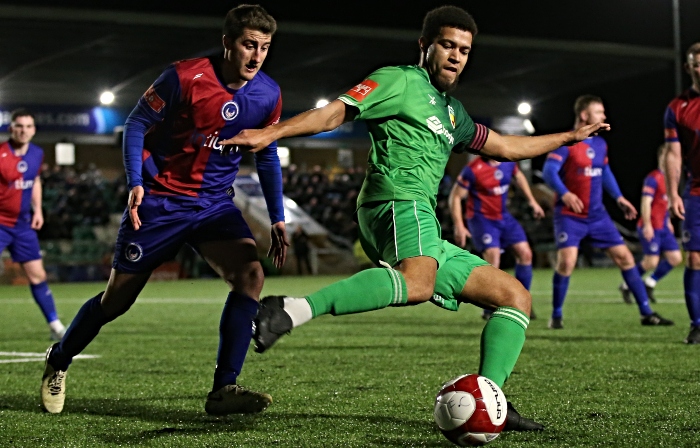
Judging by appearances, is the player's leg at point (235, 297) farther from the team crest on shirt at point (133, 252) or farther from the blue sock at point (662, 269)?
the blue sock at point (662, 269)

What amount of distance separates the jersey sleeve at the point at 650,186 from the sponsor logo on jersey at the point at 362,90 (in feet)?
34.2

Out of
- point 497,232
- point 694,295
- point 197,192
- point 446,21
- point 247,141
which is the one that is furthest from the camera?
point 497,232

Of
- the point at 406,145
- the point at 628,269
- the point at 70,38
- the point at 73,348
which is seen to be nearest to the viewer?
the point at 406,145

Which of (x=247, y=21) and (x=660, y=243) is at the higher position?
(x=247, y=21)

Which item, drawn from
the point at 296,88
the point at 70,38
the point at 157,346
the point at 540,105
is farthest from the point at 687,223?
the point at 540,105

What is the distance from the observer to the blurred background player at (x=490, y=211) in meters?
11.3

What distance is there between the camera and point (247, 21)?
15.4 ft

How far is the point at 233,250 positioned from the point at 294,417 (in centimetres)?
88

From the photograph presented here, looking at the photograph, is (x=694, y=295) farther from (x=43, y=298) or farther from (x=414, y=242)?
(x=43, y=298)

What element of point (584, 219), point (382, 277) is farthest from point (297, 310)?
point (584, 219)

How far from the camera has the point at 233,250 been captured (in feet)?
16.3

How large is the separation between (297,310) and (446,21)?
4.97 feet

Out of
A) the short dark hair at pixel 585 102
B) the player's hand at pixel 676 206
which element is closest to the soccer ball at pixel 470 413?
the player's hand at pixel 676 206

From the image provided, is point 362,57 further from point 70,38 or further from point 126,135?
point 126,135
